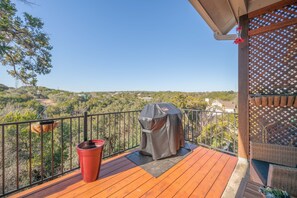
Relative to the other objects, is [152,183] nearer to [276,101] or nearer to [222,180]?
[222,180]

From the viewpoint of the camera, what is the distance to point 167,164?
2.53 metres

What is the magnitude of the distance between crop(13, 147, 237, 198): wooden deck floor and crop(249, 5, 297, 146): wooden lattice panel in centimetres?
92

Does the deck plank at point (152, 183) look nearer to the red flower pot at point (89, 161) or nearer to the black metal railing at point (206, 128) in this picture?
the red flower pot at point (89, 161)

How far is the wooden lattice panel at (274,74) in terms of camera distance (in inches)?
90.1

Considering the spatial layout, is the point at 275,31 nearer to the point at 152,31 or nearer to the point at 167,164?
the point at 167,164

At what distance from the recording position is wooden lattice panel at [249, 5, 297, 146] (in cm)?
229

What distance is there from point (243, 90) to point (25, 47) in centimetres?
776

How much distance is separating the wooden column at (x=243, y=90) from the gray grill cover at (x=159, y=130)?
127cm

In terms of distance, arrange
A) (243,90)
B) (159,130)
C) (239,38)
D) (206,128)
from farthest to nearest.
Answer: (206,128)
(243,90)
(159,130)
(239,38)

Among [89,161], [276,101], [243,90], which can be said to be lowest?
[89,161]

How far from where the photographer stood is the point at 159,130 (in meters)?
2.62

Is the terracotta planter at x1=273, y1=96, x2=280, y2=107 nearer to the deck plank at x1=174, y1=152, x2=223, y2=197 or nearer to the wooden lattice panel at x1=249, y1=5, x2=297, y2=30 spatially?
the wooden lattice panel at x1=249, y1=5, x2=297, y2=30

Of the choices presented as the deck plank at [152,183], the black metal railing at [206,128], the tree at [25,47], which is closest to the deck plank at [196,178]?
the deck plank at [152,183]

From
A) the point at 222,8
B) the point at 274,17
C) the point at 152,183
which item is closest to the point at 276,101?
the point at 274,17
